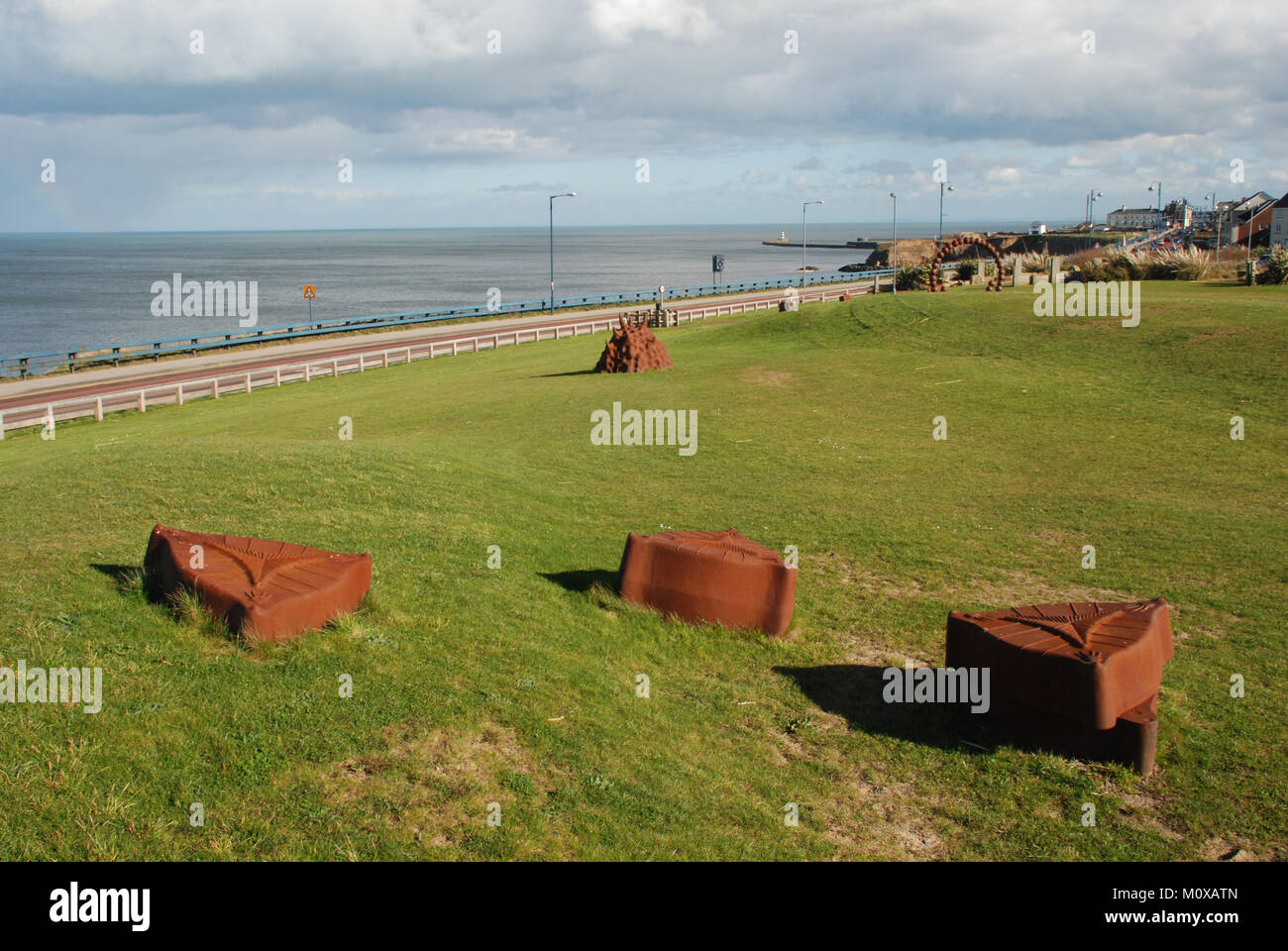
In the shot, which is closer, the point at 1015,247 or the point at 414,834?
the point at 414,834

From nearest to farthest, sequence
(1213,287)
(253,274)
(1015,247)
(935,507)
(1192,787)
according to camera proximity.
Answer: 1. (1192,787)
2. (935,507)
3. (1213,287)
4. (1015,247)
5. (253,274)

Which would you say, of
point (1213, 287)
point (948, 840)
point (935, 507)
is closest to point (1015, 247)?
point (1213, 287)

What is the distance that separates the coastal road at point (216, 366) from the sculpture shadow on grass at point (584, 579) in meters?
25.1

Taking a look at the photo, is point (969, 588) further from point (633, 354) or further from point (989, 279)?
point (989, 279)

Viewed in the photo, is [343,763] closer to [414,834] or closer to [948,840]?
[414,834]

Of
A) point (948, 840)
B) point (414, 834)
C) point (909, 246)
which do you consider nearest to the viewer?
point (414, 834)

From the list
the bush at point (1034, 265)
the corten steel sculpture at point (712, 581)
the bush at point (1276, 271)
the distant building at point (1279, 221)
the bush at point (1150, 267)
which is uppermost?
the distant building at point (1279, 221)

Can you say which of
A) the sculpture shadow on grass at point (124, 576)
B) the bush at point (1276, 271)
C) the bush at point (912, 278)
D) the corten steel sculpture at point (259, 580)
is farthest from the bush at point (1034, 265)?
the sculpture shadow on grass at point (124, 576)

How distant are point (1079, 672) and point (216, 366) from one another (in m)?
47.3

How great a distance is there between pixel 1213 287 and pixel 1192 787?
33.0m

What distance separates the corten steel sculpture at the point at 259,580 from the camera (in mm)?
7629

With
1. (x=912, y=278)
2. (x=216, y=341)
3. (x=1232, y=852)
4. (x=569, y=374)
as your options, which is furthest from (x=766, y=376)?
(x=216, y=341)

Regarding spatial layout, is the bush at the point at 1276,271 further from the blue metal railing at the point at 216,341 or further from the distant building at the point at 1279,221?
the distant building at the point at 1279,221

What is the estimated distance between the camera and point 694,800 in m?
6.49
